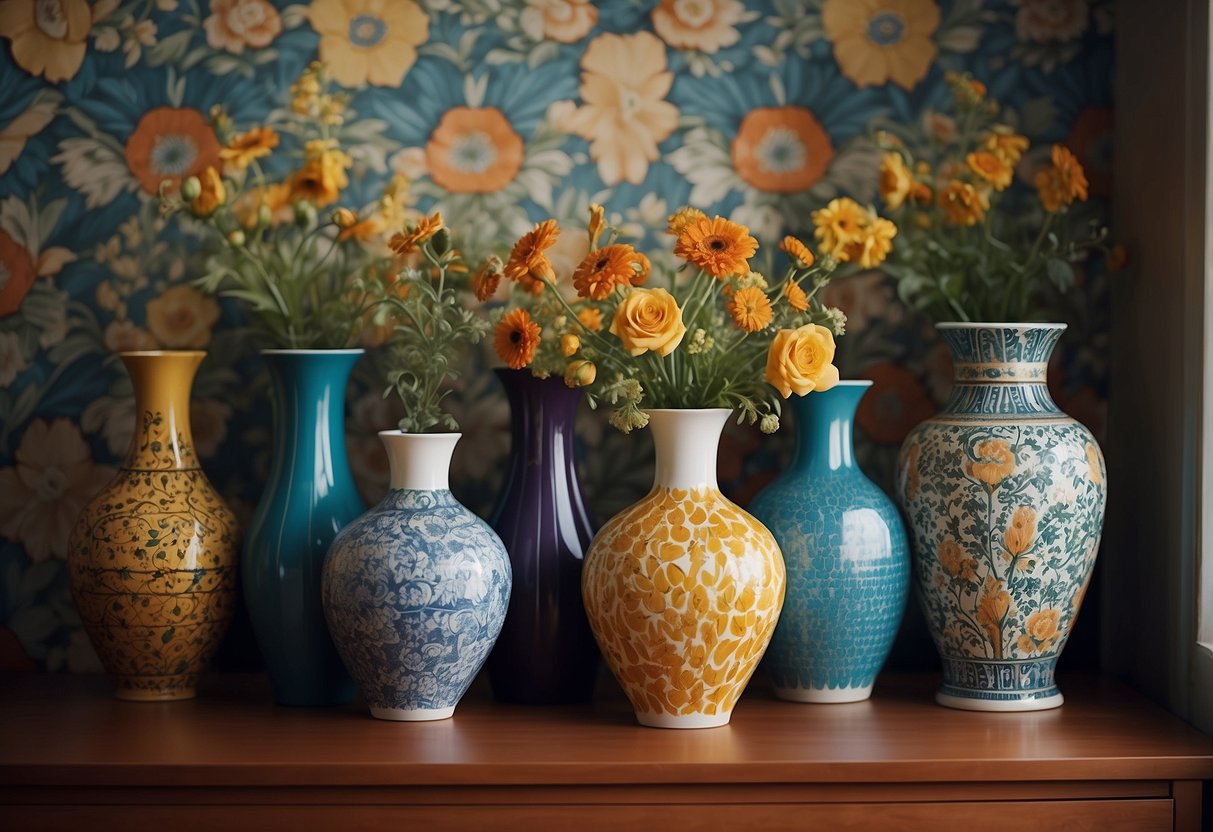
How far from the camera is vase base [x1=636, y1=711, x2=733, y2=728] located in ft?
4.41

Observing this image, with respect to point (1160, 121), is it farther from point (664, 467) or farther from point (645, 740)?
point (645, 740)

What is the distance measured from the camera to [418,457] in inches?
54.1

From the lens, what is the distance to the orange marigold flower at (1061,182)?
1.55 meters

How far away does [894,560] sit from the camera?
4.69ft

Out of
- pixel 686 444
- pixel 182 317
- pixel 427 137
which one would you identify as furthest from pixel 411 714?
pixel 427 137

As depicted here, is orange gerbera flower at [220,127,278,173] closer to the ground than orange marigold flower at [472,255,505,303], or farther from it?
farther from it

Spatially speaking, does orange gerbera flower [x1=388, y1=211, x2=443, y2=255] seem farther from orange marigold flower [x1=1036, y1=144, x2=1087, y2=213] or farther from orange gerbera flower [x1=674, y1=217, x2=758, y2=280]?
orange marigold flower [x1=1036, y1=144, x2=1087, y2=213]

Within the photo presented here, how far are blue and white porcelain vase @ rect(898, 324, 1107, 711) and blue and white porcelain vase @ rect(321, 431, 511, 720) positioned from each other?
1.59ft

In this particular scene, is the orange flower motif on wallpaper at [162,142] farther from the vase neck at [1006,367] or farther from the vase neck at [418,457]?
the vase neck at [1006,367]

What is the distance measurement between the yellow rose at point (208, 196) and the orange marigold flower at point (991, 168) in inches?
35.6

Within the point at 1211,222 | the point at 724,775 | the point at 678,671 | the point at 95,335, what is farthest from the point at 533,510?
the point at 1211,222

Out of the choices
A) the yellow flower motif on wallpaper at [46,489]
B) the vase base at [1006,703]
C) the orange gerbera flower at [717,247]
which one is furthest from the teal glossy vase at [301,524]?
the vase base at [1006,703]

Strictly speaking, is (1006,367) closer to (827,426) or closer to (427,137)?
(827,426)

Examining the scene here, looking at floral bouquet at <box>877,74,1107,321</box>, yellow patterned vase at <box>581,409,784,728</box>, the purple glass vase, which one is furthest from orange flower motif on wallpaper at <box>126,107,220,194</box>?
floral bouquet at <box>877,74,1107,321</box>
